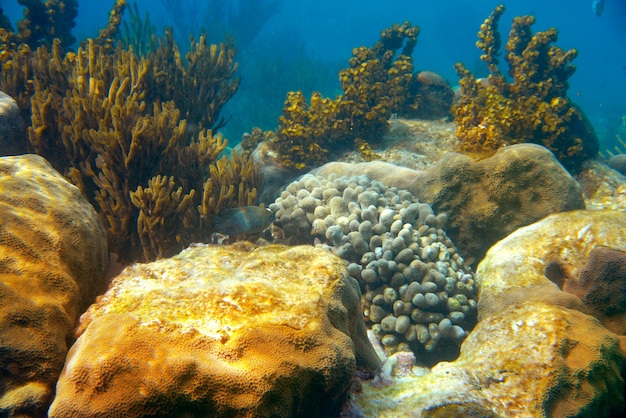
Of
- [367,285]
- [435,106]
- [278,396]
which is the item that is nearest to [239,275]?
[278,396]

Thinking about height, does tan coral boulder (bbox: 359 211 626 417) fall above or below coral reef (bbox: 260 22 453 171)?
below

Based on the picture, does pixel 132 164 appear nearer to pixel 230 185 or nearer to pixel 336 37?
pixel 230 185

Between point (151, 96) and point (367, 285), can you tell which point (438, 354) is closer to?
point (367, 285)

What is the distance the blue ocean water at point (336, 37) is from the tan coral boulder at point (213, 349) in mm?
13350

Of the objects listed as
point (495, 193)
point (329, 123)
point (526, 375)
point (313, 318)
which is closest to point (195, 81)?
point (329, 123)

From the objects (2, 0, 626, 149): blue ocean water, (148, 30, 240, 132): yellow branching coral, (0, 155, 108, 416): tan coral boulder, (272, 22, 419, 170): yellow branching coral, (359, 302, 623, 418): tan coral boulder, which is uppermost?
(2, 0, 626, 149): blue ocean water

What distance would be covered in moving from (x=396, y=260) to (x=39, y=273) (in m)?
3.17

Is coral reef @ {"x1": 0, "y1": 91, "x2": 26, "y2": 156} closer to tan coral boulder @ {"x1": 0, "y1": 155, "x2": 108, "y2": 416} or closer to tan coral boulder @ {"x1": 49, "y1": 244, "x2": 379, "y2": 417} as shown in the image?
tan coral boulder @ {"x1": 0, "y1": 155, "x2": 108, "y2": 416}

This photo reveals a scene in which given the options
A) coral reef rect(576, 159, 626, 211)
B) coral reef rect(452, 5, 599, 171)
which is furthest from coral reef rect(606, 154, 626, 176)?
coral reef rect(576, 159, 626, 211)

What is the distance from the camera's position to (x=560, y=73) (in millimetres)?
7973

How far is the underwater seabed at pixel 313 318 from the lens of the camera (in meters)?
1.63

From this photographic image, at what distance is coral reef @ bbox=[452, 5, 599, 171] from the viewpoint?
6.27m

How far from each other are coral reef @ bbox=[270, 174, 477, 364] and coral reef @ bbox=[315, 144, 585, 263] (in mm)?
490

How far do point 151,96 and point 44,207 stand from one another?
4690 mm
